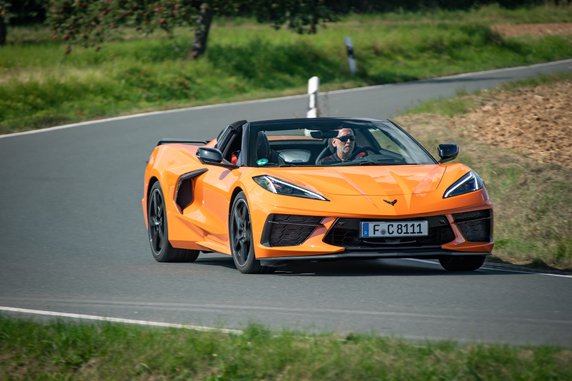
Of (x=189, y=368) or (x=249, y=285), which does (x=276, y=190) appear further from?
(x=189, y=368)

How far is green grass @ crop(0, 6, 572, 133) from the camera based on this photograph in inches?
1099

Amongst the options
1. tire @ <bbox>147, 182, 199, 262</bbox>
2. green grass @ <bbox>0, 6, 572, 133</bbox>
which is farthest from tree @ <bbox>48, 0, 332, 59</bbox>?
tire @ <bbox>147, 182, 199, 262</bbox>

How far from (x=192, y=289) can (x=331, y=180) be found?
1374mm

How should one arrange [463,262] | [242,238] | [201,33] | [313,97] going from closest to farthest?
1. [242,238]
2. [463,262]
3. [313,97]
4. [201,33]

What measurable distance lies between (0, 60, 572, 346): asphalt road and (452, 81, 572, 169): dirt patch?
4.85 metres

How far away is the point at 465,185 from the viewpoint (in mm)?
10062

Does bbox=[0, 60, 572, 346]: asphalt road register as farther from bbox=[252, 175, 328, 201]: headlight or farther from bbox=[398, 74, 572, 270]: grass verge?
bbox=[398, 74, 572, 270]: grass verge

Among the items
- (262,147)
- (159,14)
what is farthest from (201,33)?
(262,147)

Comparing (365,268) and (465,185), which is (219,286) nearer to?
(365,268)

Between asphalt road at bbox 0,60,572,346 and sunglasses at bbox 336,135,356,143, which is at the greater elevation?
sunglasses at bbox 336,135,356,143

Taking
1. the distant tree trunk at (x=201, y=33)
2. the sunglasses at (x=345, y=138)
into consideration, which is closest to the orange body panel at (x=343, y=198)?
the sunglasses at (x=345, y=138)

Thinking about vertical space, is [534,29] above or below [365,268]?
below

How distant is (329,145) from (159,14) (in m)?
23.6

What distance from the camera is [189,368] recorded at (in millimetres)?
6293
